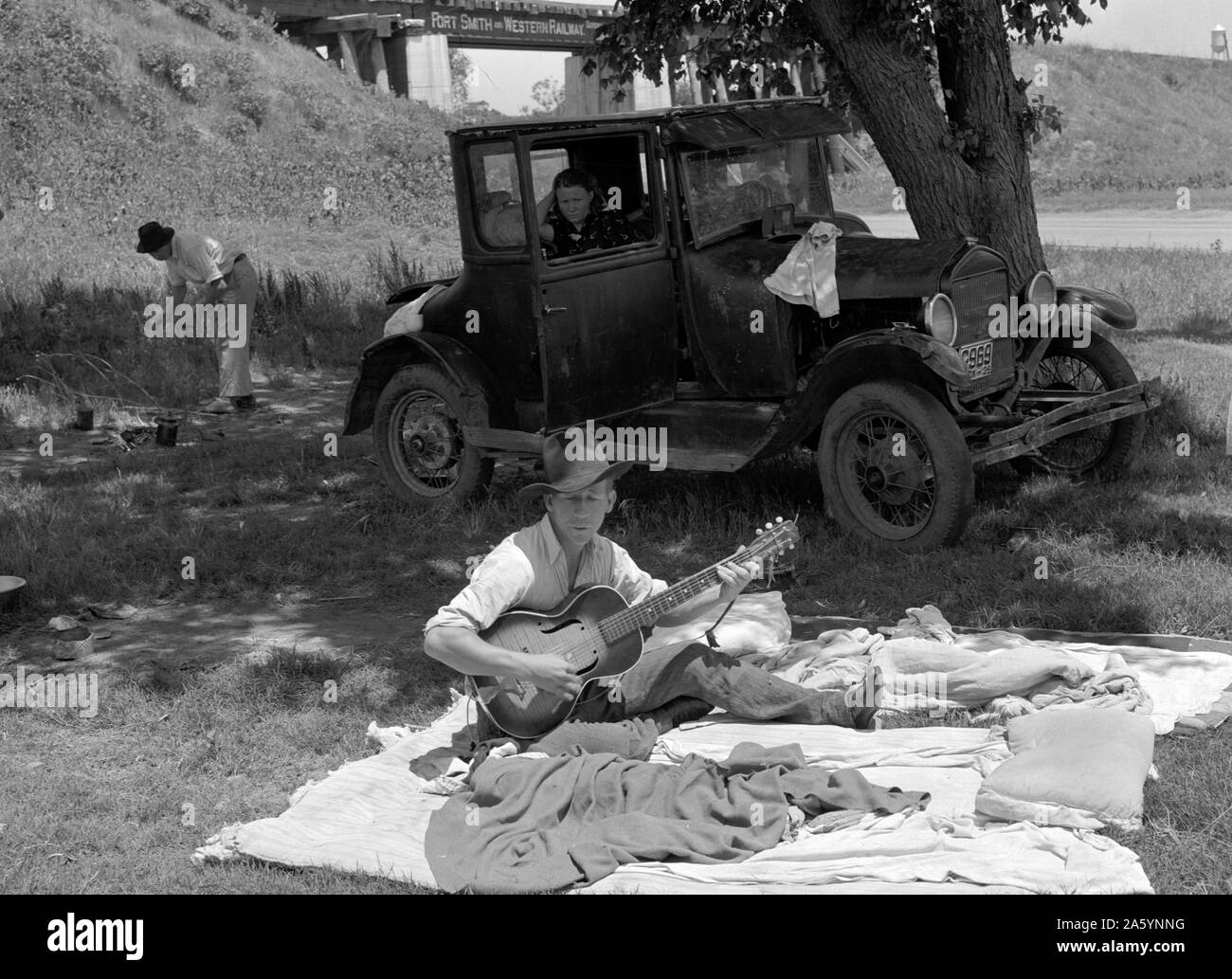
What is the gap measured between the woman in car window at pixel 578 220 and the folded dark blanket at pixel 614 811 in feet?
12.8

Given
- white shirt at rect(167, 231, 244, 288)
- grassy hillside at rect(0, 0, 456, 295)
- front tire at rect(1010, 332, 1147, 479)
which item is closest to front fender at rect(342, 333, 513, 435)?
front tire at rect(1010, 332, 1147, 479)

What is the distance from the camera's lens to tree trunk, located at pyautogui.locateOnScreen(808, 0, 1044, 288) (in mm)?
8719

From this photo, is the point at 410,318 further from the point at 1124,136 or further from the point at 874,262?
the point at 1124,136

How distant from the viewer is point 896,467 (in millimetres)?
7125

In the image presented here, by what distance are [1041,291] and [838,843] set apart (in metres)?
4.61

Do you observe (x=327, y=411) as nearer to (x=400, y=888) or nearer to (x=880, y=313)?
(x=880, y=313)

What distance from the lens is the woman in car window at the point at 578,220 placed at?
305 inches

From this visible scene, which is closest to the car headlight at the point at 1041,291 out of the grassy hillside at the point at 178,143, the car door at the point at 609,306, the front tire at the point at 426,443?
the car door at the point at 609,306

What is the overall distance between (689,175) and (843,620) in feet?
9.10

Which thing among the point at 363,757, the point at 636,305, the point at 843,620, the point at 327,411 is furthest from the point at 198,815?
the point at 327,411

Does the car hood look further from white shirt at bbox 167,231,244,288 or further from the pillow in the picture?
white shirt at bbox 167,231,244,288

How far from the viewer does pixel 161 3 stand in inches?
1442

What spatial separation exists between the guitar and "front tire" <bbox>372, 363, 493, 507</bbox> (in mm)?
3587

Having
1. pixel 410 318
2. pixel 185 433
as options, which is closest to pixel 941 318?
pixel 410 318
